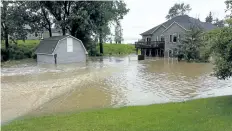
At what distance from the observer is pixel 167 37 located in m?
40.3

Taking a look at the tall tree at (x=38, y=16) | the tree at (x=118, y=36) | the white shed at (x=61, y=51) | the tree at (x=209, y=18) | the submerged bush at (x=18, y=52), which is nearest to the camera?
the white shed at (x=61, y=51)

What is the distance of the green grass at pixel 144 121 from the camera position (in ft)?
19.9

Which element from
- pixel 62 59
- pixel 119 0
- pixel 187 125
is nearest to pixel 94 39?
pixel 119 0

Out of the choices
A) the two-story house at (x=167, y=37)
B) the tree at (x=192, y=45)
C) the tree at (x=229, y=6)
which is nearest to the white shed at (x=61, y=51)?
the tree at (x=192, y=45)

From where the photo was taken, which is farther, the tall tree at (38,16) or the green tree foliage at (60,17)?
the tall tree at (38,16)

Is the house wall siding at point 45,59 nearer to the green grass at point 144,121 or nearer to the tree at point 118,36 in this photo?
the green grass at point 144,121

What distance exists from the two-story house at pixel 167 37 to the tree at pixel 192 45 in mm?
3992

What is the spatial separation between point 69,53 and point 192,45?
15.7 metres

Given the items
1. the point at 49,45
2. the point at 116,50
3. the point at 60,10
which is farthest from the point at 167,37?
the point at 49,45

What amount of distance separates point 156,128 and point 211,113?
2285 millimetres

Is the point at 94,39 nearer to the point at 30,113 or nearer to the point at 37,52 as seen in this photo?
the point at 37,52

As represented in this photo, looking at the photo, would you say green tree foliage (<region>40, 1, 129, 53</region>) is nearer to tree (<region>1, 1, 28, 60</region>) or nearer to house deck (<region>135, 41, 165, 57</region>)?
tree (<region>1, 1, 28, 60</region>)

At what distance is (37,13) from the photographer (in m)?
37.3

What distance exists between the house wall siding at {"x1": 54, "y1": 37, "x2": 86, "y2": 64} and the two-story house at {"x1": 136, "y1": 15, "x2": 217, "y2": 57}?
1400cm
